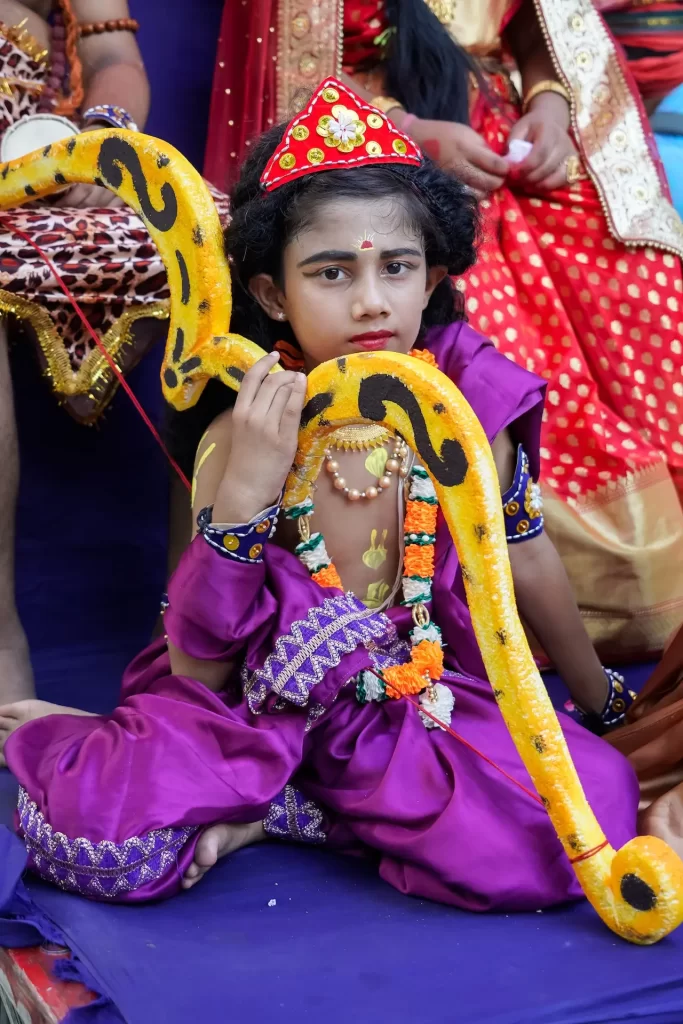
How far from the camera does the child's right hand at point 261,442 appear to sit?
1.26 metres

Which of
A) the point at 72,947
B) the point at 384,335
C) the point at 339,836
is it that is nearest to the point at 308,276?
the point at 384,335

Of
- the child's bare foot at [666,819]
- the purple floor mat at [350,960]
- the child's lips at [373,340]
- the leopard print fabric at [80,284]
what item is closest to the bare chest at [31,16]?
the leopard print fabric at [80,284]

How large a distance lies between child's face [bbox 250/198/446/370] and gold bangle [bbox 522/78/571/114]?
1.03 metres

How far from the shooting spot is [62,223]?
1770 millimetres

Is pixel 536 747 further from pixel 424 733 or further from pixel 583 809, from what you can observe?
pixel 424 733

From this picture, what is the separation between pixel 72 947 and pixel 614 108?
1846mm

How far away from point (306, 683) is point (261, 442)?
0.27m

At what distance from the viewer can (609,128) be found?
2.27 m

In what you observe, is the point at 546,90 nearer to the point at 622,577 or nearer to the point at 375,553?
the point at 622,577

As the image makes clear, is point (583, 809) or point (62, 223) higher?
point (62, 223)

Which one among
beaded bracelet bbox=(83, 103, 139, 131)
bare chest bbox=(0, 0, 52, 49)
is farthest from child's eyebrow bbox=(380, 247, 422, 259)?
bare chest bbox=(0, 0, 52, 49)

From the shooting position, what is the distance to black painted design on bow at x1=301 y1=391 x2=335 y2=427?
126 centimetres

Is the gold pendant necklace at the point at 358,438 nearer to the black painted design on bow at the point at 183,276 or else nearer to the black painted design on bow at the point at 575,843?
the black painted design on bow at the point at 183,276

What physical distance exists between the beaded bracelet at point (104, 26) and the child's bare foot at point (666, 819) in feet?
5.28
